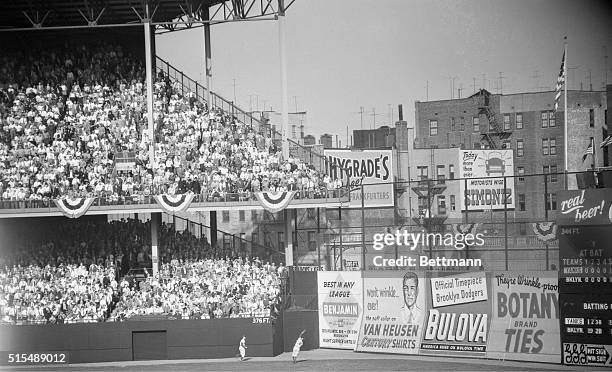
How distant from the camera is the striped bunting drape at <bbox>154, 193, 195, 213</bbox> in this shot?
3425cm

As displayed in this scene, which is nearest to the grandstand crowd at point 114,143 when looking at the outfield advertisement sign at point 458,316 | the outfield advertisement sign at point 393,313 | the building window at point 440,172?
the outfield advertisement sign at point 393,313

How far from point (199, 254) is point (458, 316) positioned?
36.2ft

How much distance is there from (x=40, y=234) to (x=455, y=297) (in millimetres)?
17600

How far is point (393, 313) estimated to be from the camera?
108 feet

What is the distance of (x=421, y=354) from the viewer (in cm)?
3189

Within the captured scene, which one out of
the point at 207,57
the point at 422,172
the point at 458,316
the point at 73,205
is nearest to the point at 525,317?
the point at 458,316

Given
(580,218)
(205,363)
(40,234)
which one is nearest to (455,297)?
(580,218)

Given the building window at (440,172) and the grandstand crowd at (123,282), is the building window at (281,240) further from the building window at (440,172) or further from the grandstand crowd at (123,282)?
the grandstand crowd at (123,282)

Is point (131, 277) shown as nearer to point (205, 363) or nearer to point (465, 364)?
point (205, 363)

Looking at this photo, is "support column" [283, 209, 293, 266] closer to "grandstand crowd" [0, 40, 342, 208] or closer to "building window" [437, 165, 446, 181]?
"grandstand crowd" [0, 40, 342, 208]
